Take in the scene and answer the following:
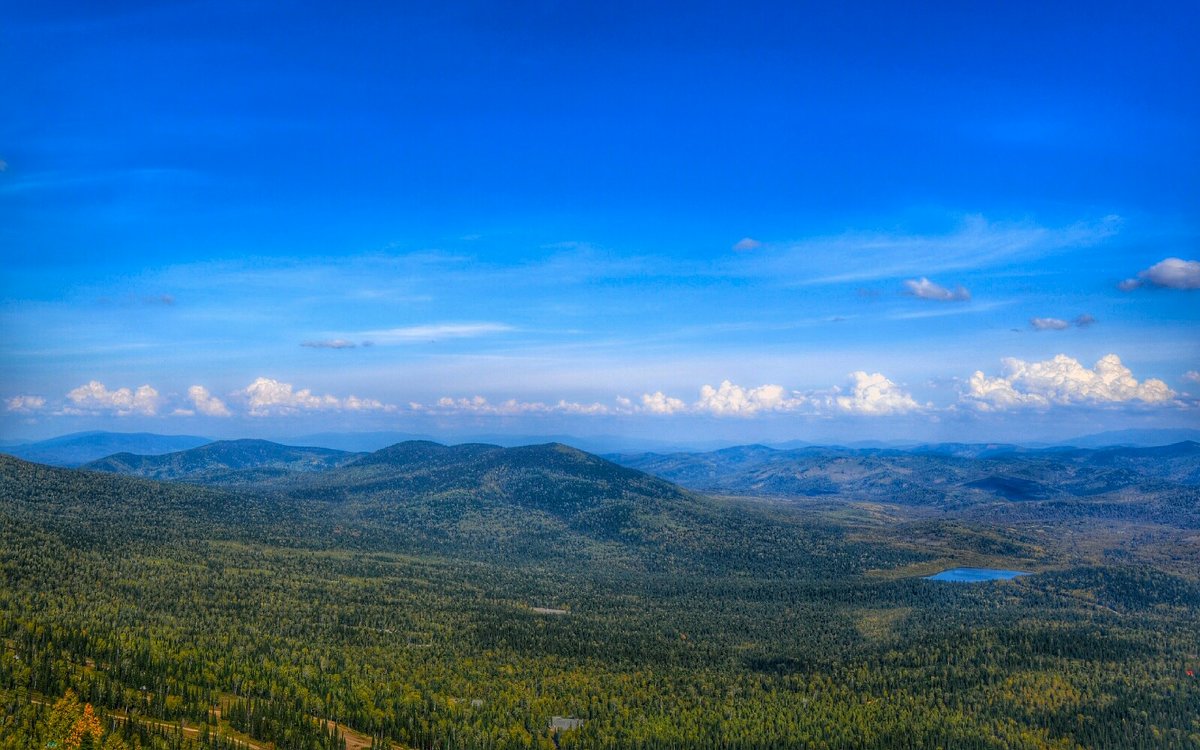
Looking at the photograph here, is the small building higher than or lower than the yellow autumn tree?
lower

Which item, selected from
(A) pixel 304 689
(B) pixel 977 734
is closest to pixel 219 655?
(A) pixel 304 689

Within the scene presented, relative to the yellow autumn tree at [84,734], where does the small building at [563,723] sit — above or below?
below

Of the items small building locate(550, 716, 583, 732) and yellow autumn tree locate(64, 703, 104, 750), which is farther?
small building locate(550, 716, 583, 732)

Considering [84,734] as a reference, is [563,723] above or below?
below

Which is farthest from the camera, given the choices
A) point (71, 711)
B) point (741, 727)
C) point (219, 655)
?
point (219, 655)

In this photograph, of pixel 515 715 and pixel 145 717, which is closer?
pixel 145 717

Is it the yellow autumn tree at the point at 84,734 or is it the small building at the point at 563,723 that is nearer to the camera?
the yellow autumn tree at the point at 84,734

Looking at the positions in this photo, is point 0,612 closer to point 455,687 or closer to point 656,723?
point 455,687

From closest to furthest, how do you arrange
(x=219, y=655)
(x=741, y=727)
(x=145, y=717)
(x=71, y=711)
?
1. (x=71, y=711)
2. (x=145, y=717)
3. (x=741, y=727)
4. (x=219, y=655)

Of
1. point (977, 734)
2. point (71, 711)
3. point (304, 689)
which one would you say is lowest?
point (977, 734)

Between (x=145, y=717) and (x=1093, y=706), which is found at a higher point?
(x=145, y=717)

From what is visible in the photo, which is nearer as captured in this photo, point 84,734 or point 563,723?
point 84,734
